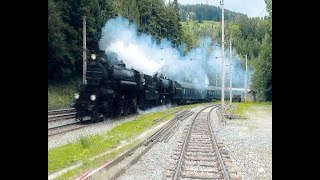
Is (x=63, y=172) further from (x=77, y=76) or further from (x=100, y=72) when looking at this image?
(x=77, y=76)

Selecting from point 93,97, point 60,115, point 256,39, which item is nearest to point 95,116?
point 93,97

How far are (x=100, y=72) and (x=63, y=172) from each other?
29.2ft

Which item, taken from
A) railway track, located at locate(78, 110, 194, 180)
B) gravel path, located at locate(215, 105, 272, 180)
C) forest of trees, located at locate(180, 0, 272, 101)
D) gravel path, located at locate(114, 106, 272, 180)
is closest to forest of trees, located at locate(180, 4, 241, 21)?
forest of trees, located at locate(180, 0, 272, 101)

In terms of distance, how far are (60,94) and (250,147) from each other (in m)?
10.7

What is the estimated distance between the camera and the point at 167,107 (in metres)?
24.2

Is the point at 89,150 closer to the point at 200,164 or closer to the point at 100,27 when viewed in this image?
the point at 200,164

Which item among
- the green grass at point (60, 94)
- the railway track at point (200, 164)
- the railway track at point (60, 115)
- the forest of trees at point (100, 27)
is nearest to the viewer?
the railway track at point (200, 164)

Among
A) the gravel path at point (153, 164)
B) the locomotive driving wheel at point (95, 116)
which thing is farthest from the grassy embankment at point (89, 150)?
the locomotive driving wheel at point (95, 116)

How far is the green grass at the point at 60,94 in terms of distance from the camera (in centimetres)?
1750

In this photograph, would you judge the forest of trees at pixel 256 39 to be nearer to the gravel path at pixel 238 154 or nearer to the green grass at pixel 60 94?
the gravel path at pixel 238 154

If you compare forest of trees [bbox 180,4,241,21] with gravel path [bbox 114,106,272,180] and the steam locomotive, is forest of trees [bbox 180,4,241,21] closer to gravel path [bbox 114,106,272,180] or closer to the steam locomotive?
the steam locomotive

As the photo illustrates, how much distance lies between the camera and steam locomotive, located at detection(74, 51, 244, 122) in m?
14.7

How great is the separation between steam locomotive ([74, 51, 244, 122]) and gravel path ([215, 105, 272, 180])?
4.74 meters

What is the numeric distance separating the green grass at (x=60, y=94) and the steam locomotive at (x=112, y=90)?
2.12 m
